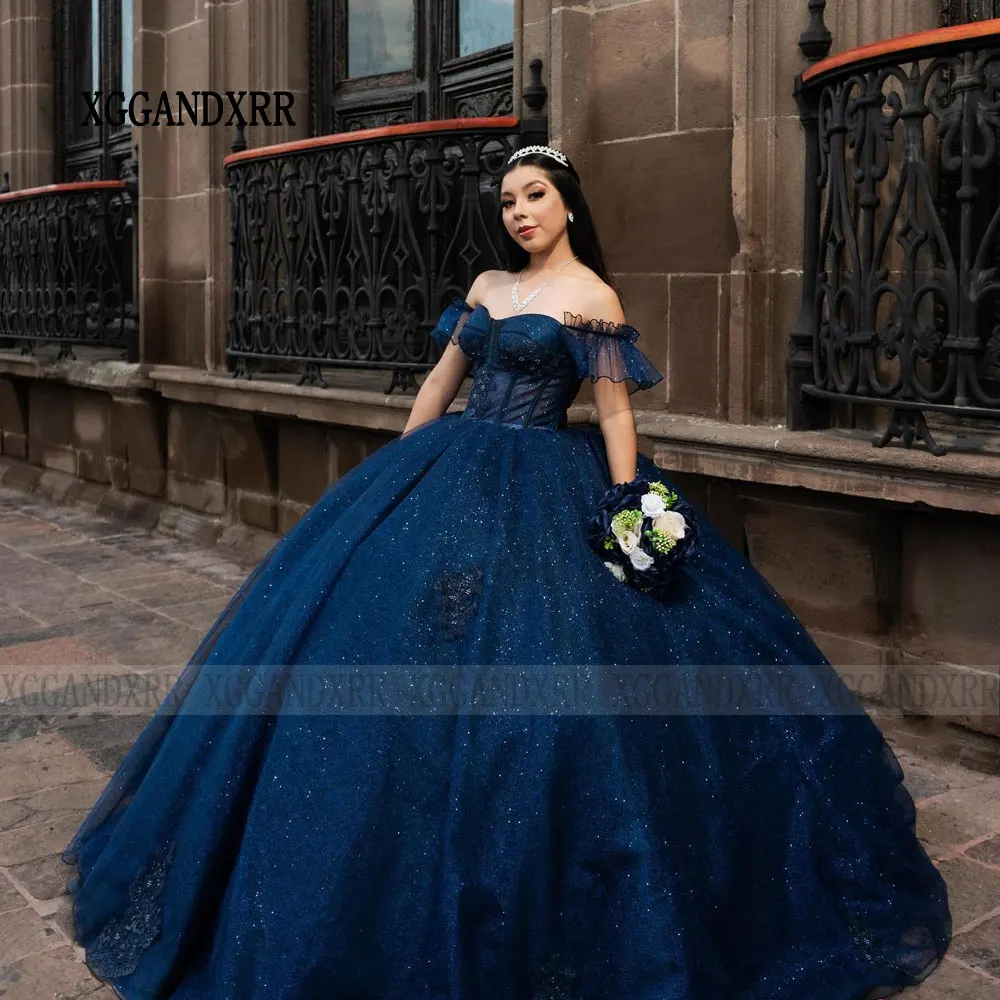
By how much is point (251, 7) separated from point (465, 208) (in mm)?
2469

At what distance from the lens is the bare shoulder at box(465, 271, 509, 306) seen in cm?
331

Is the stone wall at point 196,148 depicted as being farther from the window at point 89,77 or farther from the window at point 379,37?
the window at point 89,77

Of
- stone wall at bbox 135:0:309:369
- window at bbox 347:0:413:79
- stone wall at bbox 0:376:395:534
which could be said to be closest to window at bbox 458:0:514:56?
window at bbox 347:0:413:79

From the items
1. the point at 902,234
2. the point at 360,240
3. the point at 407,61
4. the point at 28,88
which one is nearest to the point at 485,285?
the point at 902,234

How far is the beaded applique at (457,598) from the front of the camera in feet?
8.77

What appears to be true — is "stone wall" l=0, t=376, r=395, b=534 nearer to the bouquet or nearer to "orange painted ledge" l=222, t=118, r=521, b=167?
"orange painted ledge" l=222, t=118, r=521, b=167

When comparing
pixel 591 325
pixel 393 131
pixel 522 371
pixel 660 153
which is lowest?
pixel 522 371

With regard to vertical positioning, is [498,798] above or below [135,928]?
above

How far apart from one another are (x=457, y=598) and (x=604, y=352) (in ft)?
2.36

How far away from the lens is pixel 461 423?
3215 mm

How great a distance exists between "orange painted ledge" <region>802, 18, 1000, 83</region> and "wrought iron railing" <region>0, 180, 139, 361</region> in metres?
5.37

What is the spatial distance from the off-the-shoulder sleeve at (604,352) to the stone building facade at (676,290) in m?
1.25

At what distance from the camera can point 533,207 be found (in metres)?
3.12

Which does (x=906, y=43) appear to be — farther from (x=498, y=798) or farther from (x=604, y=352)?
(x=498, y=798)
